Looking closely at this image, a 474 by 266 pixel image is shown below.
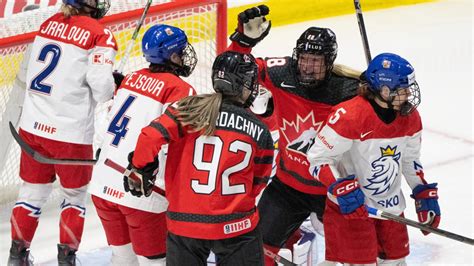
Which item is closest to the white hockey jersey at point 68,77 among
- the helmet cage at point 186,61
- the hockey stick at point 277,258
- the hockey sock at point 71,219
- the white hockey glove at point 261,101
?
the hockey sock at point 71,219

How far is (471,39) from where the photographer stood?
303 inches

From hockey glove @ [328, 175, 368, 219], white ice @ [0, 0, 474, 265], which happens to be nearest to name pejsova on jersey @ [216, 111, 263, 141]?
hockey glove @ [328, 175, 368, 219]

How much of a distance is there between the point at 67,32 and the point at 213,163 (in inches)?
47.3

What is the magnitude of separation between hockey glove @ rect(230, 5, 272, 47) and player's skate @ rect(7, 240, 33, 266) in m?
1.19

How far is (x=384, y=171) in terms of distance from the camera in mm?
3678

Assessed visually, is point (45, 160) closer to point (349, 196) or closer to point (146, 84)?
point (146, 84)

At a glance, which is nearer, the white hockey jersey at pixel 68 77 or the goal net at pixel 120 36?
the white hockey jersey at pixel 68 77

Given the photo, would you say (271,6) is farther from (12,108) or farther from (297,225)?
(297,225)

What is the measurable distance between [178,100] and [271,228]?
2.27ft

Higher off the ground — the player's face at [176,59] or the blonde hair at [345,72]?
the player's face at [176,59]

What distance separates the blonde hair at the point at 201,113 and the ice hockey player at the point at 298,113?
21.7 inches

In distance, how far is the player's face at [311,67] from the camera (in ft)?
12.5

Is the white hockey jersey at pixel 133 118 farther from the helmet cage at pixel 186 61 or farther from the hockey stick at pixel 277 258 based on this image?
the hockey stick at pixel 277 258

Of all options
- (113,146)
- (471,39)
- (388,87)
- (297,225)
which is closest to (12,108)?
(113,146)
